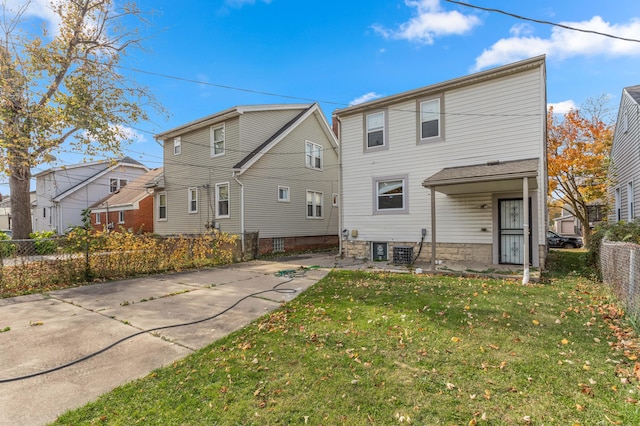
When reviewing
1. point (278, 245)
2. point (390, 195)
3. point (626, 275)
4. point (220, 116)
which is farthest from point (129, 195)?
point (626, 275)

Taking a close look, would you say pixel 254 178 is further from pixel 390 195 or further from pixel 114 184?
pixel 114 184

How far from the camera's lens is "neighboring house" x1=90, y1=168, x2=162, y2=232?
71.0 feet

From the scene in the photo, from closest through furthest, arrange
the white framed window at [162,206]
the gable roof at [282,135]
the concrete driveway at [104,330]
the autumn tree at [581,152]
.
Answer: the concrete driveway at [104,330] → the gable roof at [282,135] → the autumn tree at [581,152] → the white framed window at [162,206]

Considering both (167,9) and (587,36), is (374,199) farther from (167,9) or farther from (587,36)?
(167,9)

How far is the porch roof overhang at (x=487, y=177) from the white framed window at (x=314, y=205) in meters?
8.77

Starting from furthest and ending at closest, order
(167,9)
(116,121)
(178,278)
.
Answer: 1. (116,121)
2. (167,9)
3. (178,278)

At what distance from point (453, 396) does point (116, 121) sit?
13979 mm

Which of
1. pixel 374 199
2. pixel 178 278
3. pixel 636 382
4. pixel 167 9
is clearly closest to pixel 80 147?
pixel 167 9

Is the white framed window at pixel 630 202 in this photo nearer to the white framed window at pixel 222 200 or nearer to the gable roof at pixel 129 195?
the white framed window at pixel 222 200

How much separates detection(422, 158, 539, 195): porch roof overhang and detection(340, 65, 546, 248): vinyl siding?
442 mm

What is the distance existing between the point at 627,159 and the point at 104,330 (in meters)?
17.0

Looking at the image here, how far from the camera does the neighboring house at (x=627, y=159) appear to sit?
1063 centimetres

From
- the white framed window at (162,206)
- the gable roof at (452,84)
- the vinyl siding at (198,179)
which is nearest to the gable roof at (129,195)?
the white framed window at (162,206)

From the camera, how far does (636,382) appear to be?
9.25 ft
